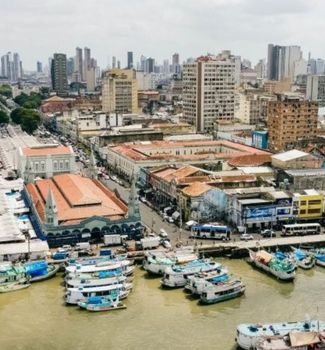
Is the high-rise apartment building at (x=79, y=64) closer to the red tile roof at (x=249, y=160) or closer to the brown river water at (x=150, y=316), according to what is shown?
the red tile roof at (x=249, y=160)

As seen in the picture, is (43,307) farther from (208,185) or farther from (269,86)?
(269,86)

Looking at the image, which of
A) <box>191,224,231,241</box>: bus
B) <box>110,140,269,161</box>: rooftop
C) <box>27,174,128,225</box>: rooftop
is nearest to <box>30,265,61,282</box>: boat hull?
<box>27,174,128,225</box>: rooftop

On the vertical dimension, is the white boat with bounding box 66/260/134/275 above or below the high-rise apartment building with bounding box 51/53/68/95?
below

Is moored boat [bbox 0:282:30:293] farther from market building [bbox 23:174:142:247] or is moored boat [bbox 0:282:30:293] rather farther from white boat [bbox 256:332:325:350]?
white boat [bbox 256:332:325:350]

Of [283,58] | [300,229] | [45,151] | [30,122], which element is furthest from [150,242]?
[283,58]

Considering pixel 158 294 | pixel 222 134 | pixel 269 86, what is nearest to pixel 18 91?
pixel 269 86

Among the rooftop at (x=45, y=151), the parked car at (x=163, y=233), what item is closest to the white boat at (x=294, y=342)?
the parked car at (x=163, y=233)

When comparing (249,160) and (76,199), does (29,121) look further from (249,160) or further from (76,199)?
(76,199)
